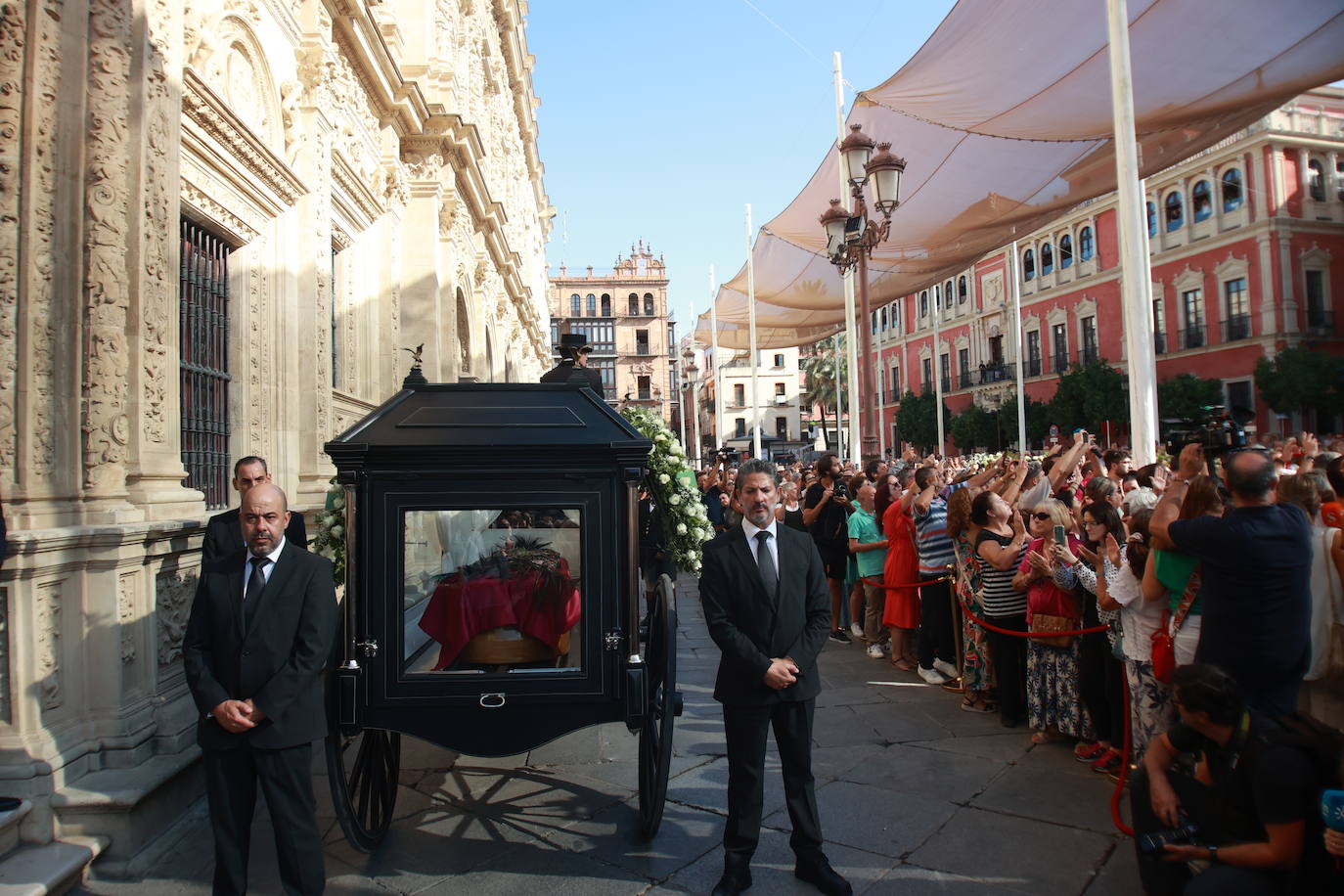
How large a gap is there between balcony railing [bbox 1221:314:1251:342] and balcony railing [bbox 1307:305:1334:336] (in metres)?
2.01

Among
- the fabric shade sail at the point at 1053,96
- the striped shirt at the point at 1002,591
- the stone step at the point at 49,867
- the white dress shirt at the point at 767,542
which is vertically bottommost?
the stone step at the point at 49,867

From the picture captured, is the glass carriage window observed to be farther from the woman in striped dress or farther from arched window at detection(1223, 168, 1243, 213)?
arched window at detection(1223, 168, 1243, 213)

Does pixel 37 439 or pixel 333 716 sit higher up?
pixel 37 439

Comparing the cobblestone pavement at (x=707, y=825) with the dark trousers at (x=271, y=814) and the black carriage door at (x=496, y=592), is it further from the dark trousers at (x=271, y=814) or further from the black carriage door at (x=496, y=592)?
the black carriage door at (x=496, y=592)

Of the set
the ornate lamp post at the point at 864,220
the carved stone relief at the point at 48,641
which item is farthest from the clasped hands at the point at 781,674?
the ornate lamp post at the point at 864,220

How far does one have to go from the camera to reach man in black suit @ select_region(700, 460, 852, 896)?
3.73 meters

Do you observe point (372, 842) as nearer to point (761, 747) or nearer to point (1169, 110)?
point (761, 747)

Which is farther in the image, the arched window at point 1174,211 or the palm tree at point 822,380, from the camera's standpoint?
the palm tree at point 822,380

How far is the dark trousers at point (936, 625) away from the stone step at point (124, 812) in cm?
562

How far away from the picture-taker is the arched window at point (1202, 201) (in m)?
36.7

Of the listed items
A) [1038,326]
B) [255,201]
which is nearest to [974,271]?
[1038,326]

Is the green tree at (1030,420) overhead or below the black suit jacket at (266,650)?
overhead

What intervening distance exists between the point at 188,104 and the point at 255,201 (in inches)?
54.3

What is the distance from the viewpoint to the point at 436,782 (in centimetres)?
520
